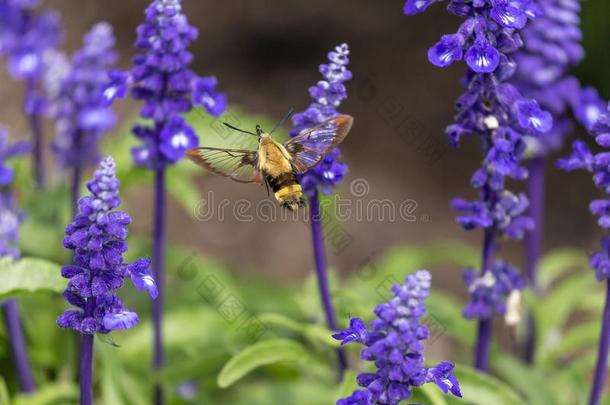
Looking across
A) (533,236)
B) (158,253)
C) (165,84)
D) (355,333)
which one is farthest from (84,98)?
(533,236)

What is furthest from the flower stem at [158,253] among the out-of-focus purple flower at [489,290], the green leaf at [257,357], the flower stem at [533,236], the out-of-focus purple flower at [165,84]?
the flower stem at [533,236]

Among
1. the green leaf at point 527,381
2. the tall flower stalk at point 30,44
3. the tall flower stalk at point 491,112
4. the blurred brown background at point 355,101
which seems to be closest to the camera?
the tall flower stalk at point 491,112

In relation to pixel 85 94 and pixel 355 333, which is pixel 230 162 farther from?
pixel 85 94

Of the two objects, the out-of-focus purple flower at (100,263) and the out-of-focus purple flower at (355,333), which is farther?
the out-of-focus purple flower at (355,333)

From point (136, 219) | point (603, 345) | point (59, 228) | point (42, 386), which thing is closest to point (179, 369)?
point (42, 386)

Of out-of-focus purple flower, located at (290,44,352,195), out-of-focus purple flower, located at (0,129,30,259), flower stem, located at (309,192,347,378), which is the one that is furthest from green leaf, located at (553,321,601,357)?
out-of-focus purple flower, located at (0,129,30,259)

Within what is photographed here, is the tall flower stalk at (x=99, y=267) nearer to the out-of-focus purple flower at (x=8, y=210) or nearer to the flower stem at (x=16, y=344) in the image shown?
the out-of-focus purple flower at (x=8, y=210)
